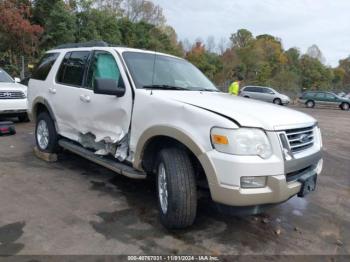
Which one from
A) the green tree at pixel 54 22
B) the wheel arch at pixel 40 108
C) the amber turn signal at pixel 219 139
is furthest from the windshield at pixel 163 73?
the green tree at pixel 54 22

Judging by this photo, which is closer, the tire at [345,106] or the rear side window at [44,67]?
the rear side window at [44,67]

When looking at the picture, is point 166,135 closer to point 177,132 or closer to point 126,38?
point 177,132

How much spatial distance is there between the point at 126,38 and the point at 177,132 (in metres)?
32.4

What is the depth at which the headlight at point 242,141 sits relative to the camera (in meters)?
3.00

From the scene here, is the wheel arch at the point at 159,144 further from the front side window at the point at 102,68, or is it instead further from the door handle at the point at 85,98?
the door handle at the point at 85,98

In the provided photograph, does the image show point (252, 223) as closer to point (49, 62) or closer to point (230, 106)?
point (230, 106)

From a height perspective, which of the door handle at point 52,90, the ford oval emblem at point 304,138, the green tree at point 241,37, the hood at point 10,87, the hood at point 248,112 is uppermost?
the green tree at point 241,37

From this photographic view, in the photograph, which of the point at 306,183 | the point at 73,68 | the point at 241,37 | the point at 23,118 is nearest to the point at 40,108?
the point at 73,68

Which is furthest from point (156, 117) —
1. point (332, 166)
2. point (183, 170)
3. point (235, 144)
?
point (332, 166)

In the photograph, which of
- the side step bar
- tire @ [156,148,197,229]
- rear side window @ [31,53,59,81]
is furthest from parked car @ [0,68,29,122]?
tire @ [156,148,197,229]

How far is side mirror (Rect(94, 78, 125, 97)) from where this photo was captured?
3.87 m

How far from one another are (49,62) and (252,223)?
431 cm

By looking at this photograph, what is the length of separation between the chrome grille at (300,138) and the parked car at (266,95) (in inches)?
1026

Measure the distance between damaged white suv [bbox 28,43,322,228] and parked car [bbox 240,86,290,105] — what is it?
25.3 meters
